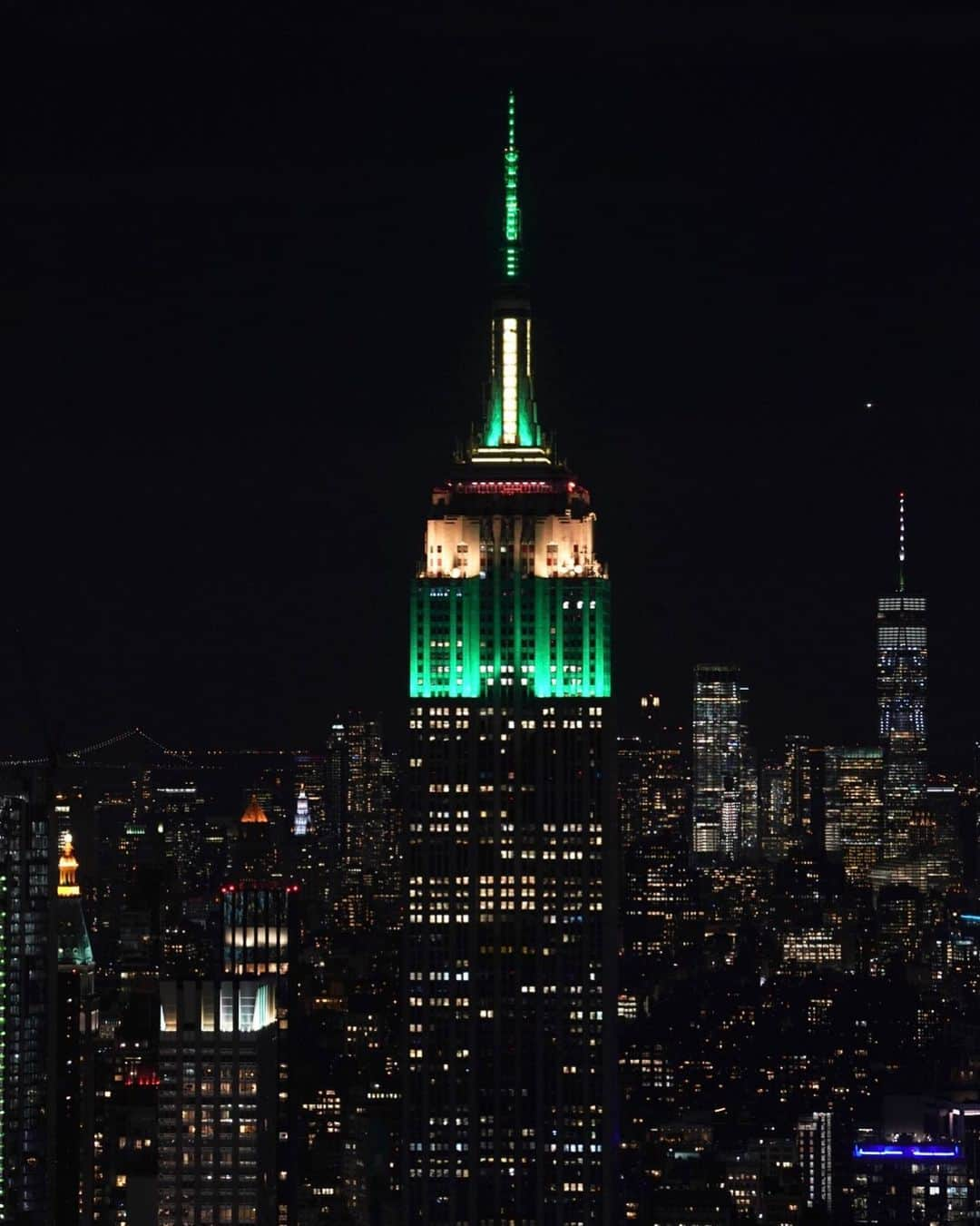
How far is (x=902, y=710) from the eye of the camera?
7169cm

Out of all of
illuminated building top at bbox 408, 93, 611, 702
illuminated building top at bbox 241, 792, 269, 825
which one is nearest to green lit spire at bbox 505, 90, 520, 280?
illuminated building top at bbox 408, 93, 611, 702

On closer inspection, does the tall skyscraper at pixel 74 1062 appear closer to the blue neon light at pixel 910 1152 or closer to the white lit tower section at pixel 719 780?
the blue neon light at pixel 910 1152

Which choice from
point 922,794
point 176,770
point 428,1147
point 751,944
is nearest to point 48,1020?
point 428,1147

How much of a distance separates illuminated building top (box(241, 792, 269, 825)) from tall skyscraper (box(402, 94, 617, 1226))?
23056 mm

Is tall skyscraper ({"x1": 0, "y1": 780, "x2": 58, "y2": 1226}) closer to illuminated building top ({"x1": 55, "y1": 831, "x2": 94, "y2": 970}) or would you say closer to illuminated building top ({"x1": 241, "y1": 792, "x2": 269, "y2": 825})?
illuminated building top ({"x1": 55, "y1": 831, "x2": 94, "y2": 970})

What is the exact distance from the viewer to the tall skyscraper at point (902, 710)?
59.0 m

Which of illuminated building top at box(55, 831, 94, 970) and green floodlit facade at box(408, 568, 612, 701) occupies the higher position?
green floodlit facade at box(408, 568, 612, 701)

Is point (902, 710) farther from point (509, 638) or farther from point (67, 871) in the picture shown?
point (509, 638)

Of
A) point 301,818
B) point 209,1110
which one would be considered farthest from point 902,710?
point 209,1110

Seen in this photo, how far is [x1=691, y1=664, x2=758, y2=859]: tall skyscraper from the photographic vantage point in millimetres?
70875

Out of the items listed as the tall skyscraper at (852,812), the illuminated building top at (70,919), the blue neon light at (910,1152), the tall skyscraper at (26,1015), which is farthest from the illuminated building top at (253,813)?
the blue neon light at (910,1152)

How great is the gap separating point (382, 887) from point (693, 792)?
1643 cm

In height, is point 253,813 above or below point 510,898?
above

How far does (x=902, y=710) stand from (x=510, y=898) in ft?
95.0
